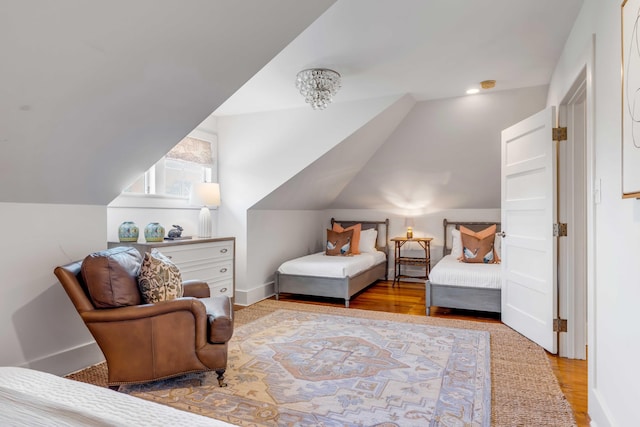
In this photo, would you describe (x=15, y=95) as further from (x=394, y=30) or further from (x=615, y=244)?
(x=615, y=244)

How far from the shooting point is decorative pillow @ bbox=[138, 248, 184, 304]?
7.63 feet

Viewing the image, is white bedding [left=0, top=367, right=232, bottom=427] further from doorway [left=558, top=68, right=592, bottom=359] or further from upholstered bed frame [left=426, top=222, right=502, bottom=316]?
upholstered bed frame [left=426, top=222, right=502, bottom=316]

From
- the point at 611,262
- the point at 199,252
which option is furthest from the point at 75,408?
the point at 199,252

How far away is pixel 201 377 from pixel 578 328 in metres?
2.81

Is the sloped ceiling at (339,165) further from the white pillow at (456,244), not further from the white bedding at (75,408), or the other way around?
the white bedding at (75,408)

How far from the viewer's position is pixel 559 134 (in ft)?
9.48

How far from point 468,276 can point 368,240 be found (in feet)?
7.17

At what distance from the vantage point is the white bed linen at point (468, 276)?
3.87 meters

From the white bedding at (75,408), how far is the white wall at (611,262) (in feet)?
5.13

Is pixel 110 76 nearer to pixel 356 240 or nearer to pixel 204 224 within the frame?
pixel 204 224

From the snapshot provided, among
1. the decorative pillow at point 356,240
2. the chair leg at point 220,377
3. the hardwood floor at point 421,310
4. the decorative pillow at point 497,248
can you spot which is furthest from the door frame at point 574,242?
the decorative pillow at point 356,240

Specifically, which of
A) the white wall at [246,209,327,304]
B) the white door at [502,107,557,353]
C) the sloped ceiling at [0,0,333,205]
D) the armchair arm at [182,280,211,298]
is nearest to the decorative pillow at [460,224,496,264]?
the white door at [502,107,557,353]

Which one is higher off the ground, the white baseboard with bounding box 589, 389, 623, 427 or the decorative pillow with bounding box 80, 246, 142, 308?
the decorative pillow with bounding box 80, 246, 142, 308

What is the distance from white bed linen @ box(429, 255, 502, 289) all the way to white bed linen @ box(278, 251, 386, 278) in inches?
40.2
